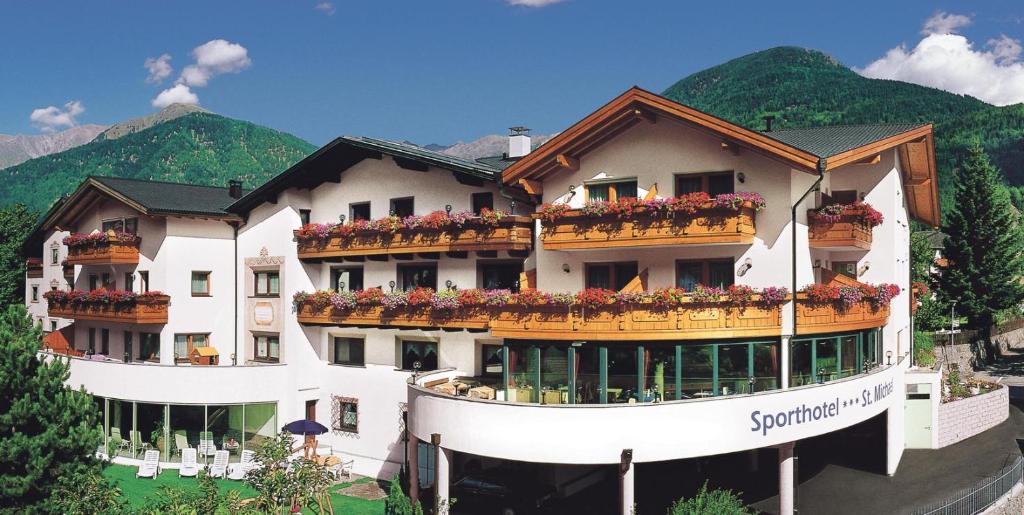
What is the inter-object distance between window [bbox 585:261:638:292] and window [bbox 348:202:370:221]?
940 centimetres

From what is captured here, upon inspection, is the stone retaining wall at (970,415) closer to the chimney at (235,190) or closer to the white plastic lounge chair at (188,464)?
the white plastic lounge chair at (188,464)

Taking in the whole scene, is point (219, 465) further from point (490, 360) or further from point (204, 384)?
point (490, 360)

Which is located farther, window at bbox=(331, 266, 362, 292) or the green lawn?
window at bbox=(331, 266, 362, 292)

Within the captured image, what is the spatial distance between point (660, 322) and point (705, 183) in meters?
4.46

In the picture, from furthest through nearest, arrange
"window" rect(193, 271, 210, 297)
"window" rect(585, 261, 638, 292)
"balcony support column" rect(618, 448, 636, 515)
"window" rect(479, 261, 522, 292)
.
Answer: "window" rect(193, 271, 210, 297)
"window" rect(479, 261, 522, 292)
"window" rect(585, 261, 638, 292)
"balcony support column" rect(618, 448, 636, 515)

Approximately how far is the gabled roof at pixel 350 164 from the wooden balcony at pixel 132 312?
15.2ft

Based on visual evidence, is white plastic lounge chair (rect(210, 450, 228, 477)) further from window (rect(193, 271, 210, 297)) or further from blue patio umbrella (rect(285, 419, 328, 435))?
window (rect(193, 271, 210, 297))

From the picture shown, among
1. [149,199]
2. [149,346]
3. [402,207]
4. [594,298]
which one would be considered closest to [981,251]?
[402,207]

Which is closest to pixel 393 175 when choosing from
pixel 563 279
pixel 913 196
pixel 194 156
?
pixel 563 279

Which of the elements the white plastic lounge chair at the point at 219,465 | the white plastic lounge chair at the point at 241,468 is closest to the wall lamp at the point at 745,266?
the white plastic lounge chair at the point at 241,468

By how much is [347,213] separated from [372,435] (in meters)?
7.92

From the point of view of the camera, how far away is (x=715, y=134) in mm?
21531

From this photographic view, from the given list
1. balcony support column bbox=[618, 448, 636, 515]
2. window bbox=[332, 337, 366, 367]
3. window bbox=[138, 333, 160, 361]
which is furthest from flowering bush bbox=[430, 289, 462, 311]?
window bbox=[138, 333, 160, 361]

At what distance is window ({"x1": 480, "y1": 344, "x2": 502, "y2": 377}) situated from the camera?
2615 cm
